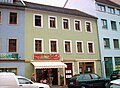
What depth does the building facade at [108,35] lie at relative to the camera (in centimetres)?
3070

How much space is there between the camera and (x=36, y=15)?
82.8ft

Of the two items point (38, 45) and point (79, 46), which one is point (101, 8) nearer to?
point (79, 46)

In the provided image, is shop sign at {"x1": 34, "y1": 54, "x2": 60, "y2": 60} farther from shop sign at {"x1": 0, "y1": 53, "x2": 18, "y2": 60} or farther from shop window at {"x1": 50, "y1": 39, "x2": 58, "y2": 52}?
shop sign at {"x1": 0, "y1": 53, "x2": 18, "y2": 60}

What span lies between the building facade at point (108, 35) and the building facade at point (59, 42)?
1331 millimetres

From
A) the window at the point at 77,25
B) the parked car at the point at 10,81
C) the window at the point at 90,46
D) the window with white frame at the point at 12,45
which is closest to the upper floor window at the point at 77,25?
the window at the point at 77,25

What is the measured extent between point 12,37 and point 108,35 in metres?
16.1

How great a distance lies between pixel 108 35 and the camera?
32.2m

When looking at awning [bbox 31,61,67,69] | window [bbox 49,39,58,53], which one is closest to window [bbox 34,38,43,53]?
window [bbox 49,39,58,53]

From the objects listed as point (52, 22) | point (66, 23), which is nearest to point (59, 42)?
point (52, 22)

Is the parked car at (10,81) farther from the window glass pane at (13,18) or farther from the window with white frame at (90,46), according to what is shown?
the window with white frame at (90,46)

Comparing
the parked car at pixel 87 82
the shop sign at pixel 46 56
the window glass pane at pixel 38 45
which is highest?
the window glass pane at pixel 38 45

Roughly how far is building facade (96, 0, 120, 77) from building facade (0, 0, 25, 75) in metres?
12.9

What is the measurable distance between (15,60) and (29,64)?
5.76 ft

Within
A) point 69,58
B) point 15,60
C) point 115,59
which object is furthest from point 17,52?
point 115,59
